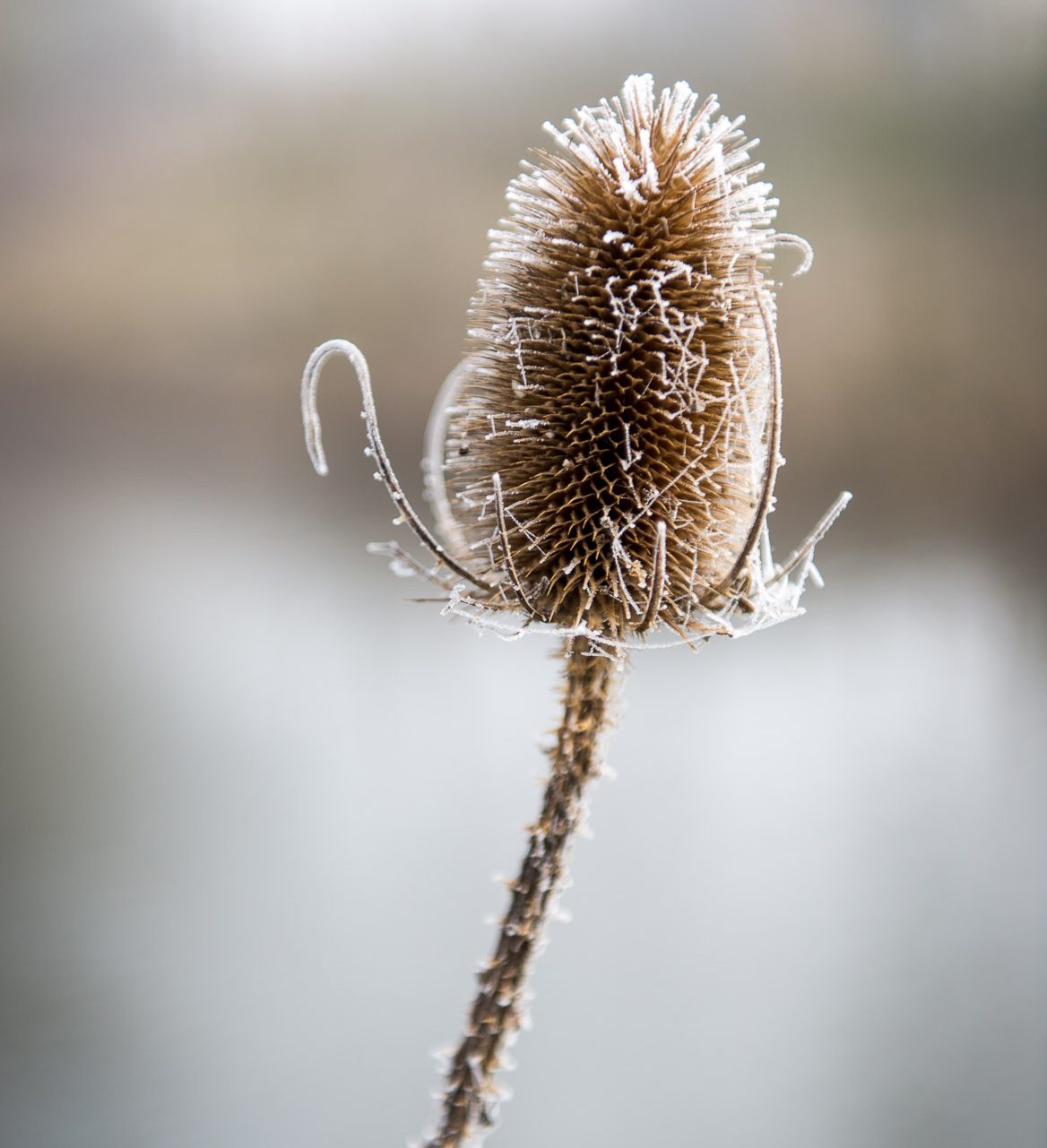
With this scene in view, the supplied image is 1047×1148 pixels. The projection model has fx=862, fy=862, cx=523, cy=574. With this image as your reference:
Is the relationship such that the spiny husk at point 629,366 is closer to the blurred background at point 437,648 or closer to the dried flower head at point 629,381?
the dried flower head at point 629,381

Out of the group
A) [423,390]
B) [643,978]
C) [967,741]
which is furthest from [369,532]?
[967,741]

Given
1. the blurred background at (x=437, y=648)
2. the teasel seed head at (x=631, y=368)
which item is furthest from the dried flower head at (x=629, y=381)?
the blurred background at (x=437, y=648)

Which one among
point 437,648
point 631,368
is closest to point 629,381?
point 631,368

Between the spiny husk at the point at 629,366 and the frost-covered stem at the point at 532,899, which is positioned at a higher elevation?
the spiny husk at the point at 629,366

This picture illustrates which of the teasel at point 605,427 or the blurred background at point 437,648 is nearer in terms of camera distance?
the teasel at point 605,427

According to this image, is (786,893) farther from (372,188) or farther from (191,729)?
(372,188)

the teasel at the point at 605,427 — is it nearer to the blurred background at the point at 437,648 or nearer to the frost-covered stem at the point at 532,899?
the frost-covered stem at the point at 532,899
